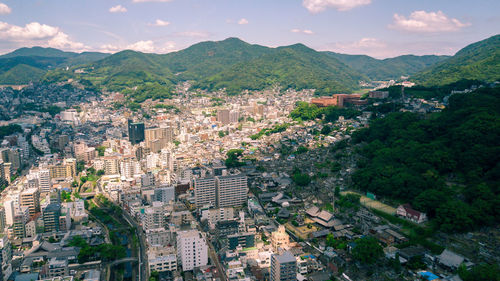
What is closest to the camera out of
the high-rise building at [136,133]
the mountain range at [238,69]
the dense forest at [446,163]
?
the dense forest at [446,163]

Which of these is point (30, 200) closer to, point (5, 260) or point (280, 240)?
point (5, 260)

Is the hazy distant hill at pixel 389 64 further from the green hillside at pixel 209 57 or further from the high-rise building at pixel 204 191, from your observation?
the high-rise building at pixel 204 191

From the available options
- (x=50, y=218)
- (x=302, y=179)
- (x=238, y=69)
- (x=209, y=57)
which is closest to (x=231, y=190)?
(x=302, y=179)

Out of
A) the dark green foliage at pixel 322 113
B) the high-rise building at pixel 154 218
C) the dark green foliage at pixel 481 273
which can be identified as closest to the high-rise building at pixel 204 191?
the high-rise building at pixel 154 218

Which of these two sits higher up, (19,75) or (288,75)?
(288,75)

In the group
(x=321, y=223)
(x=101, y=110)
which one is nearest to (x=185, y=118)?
(x=101, y=110)

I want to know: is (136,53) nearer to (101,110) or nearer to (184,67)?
(184,67)
